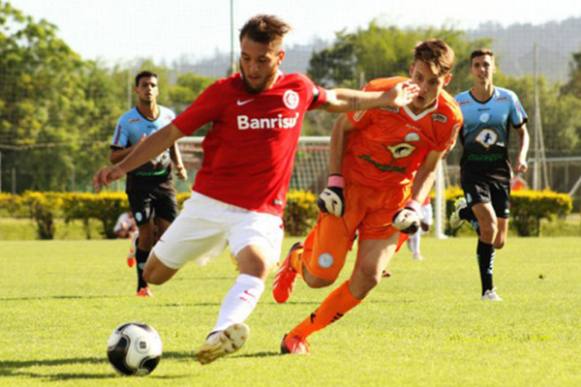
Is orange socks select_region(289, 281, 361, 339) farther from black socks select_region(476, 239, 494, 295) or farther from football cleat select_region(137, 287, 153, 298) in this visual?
football cleat select_region(137, 287, 153, 298)

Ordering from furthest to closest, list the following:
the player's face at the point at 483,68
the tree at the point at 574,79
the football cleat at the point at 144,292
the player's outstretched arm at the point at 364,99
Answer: the tree at the point at 574,79 < the football cleat at the point at 144,292 < the player's face at the point at 483,68 < the player's outstretched arm at the point at 364,99

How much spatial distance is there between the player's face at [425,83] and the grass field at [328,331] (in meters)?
1.63

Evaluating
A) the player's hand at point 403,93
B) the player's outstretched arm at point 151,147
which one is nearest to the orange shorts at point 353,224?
the player's hand at point 403,93

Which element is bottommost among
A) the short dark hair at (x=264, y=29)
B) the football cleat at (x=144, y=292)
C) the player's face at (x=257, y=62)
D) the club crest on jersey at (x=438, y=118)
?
the football cleat at (x=144, y=292)

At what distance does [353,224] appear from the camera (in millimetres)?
7660

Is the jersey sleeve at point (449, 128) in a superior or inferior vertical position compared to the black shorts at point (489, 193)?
superior

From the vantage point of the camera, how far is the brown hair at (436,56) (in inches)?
288

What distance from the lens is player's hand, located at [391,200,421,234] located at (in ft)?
23.6

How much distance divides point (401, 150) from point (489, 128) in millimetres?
3818

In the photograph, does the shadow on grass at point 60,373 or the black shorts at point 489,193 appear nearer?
the shadow on grass at point 60,373

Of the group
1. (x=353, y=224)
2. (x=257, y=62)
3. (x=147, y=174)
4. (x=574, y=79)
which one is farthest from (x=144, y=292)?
(x=574, y=79)

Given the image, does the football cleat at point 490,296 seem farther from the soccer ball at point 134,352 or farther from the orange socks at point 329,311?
the soccer ball at point 134,352

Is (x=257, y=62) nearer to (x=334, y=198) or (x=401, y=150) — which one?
(x=334, y=198)

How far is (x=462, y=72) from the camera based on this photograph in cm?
6159
